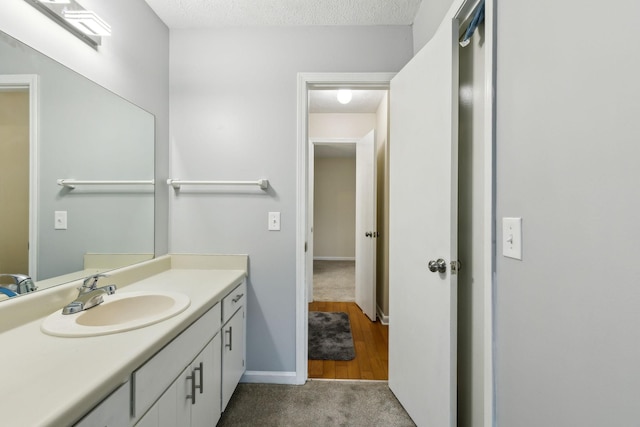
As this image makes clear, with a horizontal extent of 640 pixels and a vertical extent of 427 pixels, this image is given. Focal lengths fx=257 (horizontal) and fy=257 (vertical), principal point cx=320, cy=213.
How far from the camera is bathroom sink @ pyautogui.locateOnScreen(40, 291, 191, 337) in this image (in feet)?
2.73

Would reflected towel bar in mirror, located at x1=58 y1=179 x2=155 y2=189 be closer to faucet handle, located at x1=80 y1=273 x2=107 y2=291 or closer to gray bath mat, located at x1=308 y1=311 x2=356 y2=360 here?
faucet handle, located at x1=80 y1=273 x2=107 y2=291

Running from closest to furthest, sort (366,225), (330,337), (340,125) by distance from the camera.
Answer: (330,337), (366,225), (340,125)

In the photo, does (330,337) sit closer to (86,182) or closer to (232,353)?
(232,353)

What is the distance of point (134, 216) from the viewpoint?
59.8 inches

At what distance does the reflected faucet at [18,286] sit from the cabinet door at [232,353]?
77 cm

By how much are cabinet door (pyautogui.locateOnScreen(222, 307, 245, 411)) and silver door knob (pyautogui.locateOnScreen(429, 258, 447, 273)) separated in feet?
3.62

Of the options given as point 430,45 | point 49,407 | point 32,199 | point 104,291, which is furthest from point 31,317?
point 430,45

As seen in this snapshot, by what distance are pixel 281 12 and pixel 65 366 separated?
1974 millimetres

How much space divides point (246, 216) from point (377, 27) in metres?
1.56

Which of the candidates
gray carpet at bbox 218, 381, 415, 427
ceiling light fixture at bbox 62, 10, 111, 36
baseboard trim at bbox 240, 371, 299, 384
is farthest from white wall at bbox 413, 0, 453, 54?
baseboard trim at bbox 240, 371, 299, 384

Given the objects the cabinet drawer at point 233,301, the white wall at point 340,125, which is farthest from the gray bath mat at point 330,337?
the white wall at point 340,125

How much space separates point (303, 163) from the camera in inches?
68.4

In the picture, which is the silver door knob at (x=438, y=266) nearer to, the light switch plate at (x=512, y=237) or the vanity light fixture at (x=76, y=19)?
the light switch plate at (x=512, y=237)

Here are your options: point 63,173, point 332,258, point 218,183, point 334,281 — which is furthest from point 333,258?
point 63,173
